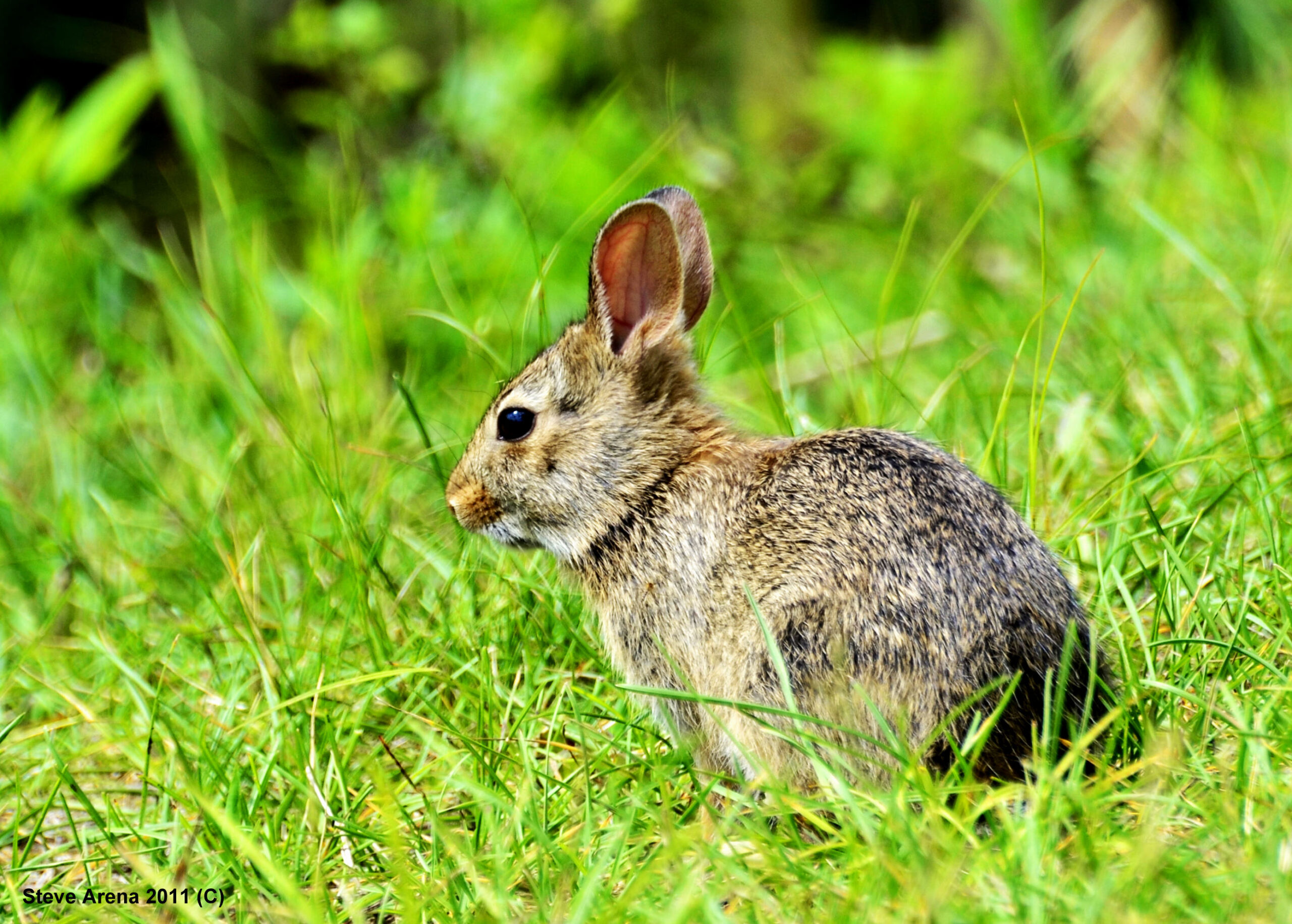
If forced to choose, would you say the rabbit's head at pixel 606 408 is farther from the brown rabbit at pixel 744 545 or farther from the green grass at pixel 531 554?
the green grass at pixel 531 554

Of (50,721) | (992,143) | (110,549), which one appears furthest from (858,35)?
(50,721)

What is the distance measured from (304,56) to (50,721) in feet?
11.7

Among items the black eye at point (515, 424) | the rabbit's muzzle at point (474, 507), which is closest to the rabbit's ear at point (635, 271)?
the black eye at point (515, 424)

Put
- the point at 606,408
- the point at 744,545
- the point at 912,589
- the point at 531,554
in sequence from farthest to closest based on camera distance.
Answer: the point at 531,554
the point at 606,408
the point at 744,545
the point at 912,589

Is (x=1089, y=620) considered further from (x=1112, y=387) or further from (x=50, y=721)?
(x=50, y=721)

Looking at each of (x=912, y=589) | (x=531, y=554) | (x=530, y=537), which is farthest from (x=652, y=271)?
(x=912, y=589)

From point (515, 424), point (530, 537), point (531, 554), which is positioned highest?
point (515, 424)

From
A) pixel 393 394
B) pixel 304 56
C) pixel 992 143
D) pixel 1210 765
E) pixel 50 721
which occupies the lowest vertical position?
pixel 50 721

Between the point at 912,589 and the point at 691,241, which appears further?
the point at 691,241

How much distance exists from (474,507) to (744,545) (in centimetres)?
89

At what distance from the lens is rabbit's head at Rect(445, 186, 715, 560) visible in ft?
11.8

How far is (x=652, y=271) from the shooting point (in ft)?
12.1

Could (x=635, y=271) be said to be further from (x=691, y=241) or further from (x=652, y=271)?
(x=691, y=241)

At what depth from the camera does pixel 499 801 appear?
2.55 m
